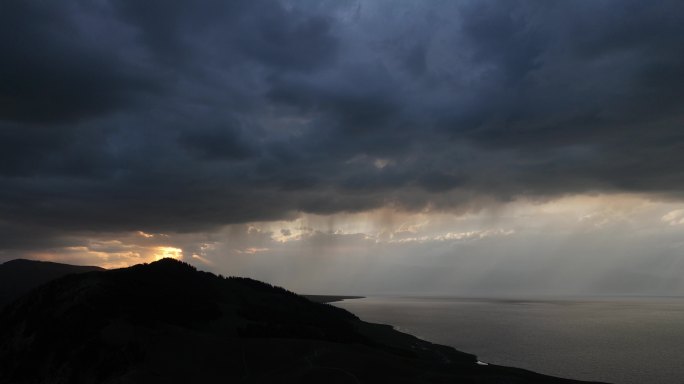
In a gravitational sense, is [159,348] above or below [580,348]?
above

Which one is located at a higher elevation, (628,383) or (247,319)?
(247,319)

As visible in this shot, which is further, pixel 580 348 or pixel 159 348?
pixel 580 348

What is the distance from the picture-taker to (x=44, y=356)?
57.0 metres

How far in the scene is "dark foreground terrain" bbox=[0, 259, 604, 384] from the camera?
51531mm

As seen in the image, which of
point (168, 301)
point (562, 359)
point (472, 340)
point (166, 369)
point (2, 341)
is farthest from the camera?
point (472, 340)

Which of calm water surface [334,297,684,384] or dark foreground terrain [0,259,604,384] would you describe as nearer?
dark foreground terrain [0,259,604,384]

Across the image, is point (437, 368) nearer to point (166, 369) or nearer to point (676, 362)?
point (166, 369)

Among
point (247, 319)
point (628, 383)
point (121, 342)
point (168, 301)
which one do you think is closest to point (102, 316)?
point (121, 342)

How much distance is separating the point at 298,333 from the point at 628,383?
49895mm

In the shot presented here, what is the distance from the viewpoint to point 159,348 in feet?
185

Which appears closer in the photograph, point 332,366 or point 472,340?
point 332,366

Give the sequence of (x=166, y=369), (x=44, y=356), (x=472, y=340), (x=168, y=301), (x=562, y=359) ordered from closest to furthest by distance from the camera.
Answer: (x=166, y=369) → (x=44, y=356) → (x=168, y=301) → (x=562, y=359) → (x=472, y=340)

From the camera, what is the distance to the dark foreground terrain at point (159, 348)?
51.5m

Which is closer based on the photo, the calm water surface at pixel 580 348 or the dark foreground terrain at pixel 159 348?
the dark foreground terrain at pixel 159 348
